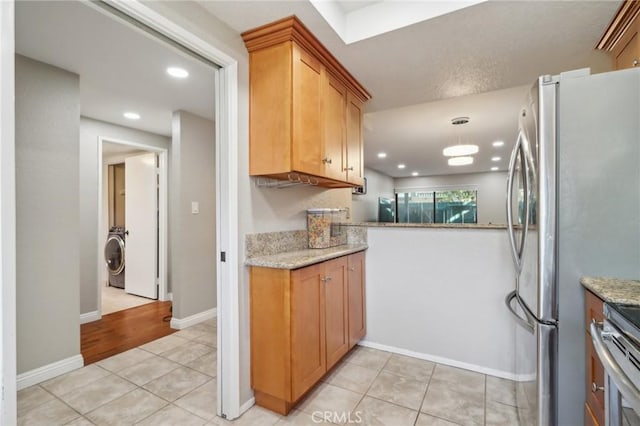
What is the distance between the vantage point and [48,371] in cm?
221

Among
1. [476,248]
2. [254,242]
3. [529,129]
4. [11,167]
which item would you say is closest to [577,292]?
[529,129]

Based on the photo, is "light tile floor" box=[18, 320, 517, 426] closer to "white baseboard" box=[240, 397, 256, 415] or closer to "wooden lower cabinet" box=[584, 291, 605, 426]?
"white baseboard" box=[240, 397, 256, 415]

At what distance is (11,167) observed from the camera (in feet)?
3.06

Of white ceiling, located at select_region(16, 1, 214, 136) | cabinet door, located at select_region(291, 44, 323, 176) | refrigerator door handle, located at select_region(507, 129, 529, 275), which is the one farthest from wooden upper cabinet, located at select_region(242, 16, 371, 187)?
refrigerator door handle, located at select_region(507, 129, 529, 275)

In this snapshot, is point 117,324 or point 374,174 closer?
point 117,324

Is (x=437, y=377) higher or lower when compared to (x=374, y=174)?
lower

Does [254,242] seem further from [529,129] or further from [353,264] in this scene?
[529,129]

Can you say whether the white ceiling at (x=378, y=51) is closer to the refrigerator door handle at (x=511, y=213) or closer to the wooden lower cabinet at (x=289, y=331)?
the refrigerator door handle at (x=511, y=213)

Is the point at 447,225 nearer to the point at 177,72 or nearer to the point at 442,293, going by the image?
the point at 442,293

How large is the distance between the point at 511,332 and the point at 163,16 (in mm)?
2917

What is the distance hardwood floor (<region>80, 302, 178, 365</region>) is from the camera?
105 inches

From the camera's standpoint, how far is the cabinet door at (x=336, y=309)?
205 cm

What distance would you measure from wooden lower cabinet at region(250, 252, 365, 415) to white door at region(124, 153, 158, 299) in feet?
9.73

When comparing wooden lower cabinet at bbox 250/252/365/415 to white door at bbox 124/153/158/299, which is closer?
wooden lower cabinet at bbox 250/252/365/415
